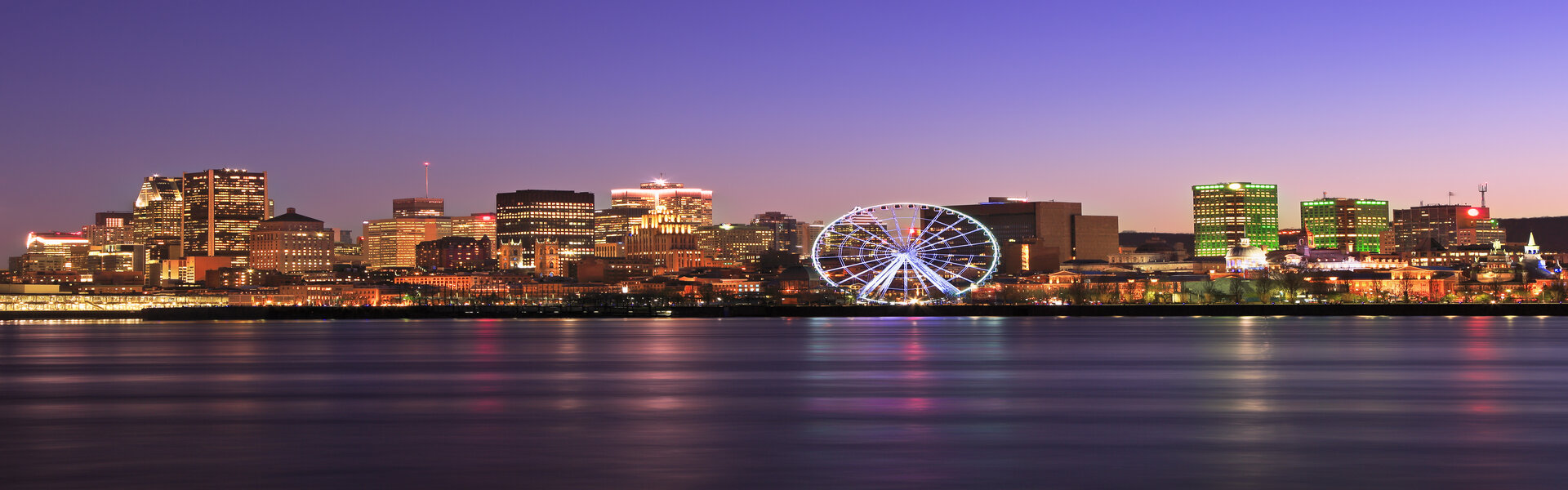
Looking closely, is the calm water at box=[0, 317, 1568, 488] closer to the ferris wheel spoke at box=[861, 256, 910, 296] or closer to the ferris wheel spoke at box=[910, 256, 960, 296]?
the ferris wheel spoke at box=[861, 256, 910, 296]

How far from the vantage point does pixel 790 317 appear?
5531 inches

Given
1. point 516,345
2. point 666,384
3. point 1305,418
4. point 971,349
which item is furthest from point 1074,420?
Answer: point 516,345

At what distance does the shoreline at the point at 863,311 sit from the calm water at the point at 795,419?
81233mm

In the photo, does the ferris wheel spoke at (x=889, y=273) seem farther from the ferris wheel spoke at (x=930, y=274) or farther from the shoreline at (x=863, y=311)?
the shoreline at (x=863, y=311)

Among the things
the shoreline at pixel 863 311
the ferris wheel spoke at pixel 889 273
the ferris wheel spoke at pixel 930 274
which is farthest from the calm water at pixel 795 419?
the shoreline at pixel 863 311

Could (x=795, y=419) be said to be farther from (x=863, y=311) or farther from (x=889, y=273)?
(x=863, y=311)

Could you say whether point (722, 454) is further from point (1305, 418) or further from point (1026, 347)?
point (1026, 347)

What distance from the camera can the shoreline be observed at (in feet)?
471

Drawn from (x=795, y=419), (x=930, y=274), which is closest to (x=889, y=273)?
(x=930, y=274)

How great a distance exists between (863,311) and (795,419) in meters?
113

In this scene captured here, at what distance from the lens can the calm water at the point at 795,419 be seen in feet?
72.1

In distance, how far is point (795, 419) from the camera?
1218 inches

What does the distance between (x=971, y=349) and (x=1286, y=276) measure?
129625 millimetres

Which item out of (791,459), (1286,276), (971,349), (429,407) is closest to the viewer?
(791,459)
